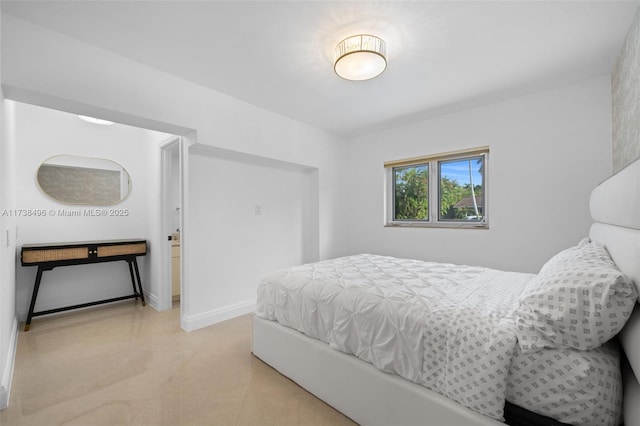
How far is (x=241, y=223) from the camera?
3396 millimetres

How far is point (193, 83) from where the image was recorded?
2.62m

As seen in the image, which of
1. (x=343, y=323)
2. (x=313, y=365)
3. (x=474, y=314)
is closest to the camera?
(x=474, y=314)

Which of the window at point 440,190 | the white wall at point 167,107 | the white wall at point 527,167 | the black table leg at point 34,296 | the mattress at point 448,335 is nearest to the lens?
the mattress at point 448,335

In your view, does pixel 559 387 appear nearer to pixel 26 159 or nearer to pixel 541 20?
pixel 541 20

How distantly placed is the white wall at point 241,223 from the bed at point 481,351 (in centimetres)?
136

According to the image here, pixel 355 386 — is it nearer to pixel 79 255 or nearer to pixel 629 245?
pixel 629 245

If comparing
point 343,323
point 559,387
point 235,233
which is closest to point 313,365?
point 343,323

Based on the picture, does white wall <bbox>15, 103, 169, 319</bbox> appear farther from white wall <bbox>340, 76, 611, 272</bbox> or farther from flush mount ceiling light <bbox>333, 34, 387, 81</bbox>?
white wall <bbox>340, 76, 611, 272</bbox>

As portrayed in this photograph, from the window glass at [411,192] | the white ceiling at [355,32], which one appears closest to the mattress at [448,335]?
the window glass at [411,192]

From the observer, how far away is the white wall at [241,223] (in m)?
3.03

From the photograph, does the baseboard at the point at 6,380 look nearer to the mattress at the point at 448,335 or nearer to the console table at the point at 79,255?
the console table at the point at 79,255

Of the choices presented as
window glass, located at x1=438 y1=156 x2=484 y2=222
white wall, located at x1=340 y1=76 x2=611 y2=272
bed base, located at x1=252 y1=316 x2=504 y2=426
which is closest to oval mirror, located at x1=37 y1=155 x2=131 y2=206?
bed base, located at x1=252 y1=316 x2=504 y2=426

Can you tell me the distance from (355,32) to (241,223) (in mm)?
2389

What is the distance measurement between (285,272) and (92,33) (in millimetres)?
2202
